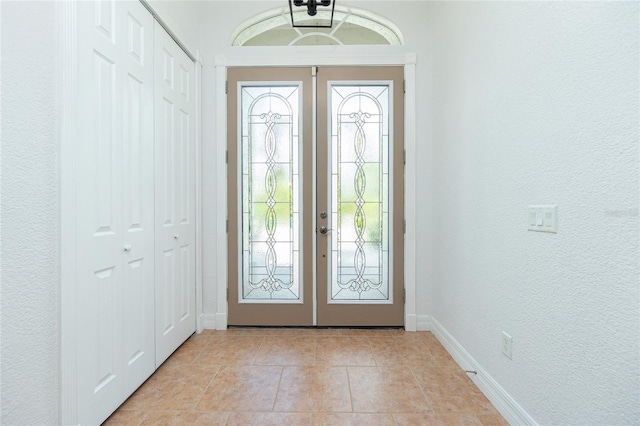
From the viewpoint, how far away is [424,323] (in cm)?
297

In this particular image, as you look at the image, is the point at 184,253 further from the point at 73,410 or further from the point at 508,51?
the point at 508,51

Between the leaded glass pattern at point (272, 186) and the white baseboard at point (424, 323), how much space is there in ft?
3.62

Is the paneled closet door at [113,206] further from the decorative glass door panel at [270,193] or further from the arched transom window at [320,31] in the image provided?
the arched transom window at [320,31]

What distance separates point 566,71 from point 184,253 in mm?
2649

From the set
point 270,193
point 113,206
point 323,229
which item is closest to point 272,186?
point 270,193

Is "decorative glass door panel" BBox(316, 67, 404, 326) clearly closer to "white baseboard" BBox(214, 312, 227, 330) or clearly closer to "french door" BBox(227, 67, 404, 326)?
"french door" BBox(227, 67, 404, 326)

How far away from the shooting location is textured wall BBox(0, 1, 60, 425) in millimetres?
1230

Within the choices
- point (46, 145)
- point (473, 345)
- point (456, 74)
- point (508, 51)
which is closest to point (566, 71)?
point (508, 51)

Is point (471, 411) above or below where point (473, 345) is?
below

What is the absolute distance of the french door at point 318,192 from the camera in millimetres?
2984

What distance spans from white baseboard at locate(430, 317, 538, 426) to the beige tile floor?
5 cm

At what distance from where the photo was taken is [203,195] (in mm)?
3004

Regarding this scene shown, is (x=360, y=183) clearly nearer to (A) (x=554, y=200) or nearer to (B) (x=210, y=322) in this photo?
(A) (x=554, y=200)

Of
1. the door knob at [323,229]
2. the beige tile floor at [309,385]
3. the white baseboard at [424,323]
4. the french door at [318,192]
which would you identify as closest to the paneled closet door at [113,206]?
the beige tile floor at [309,385]
